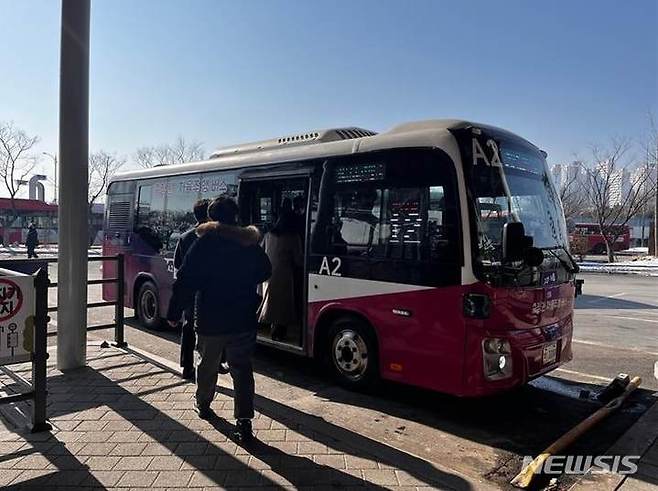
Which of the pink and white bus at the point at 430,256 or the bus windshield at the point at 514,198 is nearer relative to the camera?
the pink and white bus at the point at 430,256

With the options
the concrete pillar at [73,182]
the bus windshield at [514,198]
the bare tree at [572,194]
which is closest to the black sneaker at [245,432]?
the bus windshield at [514,198]

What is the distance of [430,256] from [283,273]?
219 cm

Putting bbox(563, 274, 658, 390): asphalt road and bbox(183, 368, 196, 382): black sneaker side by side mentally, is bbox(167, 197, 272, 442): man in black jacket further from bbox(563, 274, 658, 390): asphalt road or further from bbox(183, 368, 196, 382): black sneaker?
bbox(563, 274, 658, 390): asphalt road

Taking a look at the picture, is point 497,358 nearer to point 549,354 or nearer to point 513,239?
point 549,354

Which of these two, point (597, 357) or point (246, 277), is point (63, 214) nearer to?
point (246, 277)

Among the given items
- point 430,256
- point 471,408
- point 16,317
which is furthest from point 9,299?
point 471,408

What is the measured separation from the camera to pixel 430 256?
15.9 ft

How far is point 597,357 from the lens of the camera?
7.59m

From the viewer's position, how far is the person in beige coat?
21.0 feet

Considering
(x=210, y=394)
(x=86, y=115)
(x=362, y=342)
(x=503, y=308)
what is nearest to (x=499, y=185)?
(x=503, y=308)

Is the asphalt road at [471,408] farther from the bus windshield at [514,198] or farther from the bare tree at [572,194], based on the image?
the bare tree at [572,194]

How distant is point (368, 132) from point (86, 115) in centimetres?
333

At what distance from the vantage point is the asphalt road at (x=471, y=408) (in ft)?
14.0

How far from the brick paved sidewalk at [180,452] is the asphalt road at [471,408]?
1.18 feet
